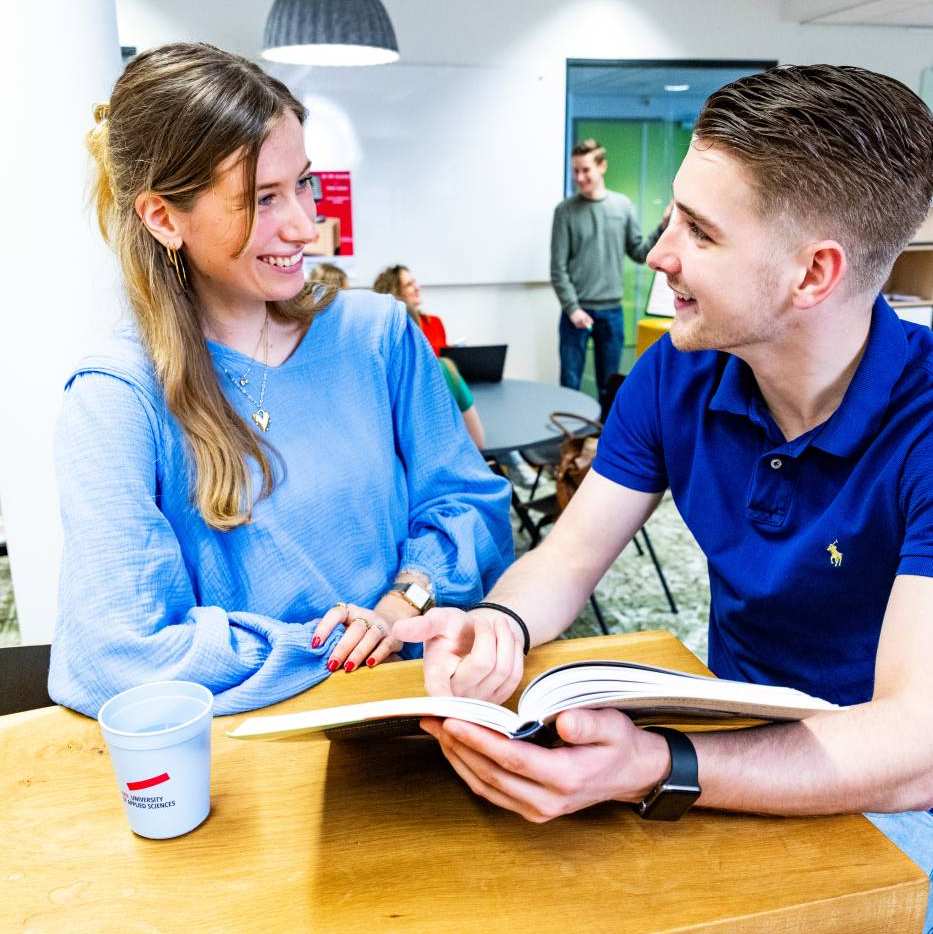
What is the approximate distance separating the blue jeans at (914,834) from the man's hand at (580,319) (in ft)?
15.8

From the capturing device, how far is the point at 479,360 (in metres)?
4.02

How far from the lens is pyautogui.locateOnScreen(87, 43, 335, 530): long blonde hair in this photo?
1175 mm

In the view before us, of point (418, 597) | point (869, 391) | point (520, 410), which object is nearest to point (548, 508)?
Result: point (520, 410)

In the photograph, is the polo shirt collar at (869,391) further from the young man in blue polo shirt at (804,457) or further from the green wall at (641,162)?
the green wall at (641,162)

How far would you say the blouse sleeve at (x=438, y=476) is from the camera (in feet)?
4.64

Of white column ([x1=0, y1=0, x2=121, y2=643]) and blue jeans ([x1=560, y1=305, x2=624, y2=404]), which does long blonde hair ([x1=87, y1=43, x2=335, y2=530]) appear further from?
blue jeans ([x1=560, y1=305, x2=624, y2=404])

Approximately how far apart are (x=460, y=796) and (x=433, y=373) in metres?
0.79

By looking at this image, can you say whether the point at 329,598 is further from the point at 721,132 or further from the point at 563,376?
the point at 563,376

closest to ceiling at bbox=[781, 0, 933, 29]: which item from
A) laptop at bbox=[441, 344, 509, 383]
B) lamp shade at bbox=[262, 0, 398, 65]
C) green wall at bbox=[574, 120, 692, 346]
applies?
green wall at bbox=[574, 120, 692, 346]

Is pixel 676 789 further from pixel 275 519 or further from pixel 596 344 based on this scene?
pixel 596 344

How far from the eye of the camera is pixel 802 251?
43.5 inches

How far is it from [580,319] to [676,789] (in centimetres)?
512

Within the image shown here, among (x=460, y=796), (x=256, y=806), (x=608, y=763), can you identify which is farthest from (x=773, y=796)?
(x=256, y=806)

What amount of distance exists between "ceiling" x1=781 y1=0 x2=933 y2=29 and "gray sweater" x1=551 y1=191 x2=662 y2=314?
187 cm
